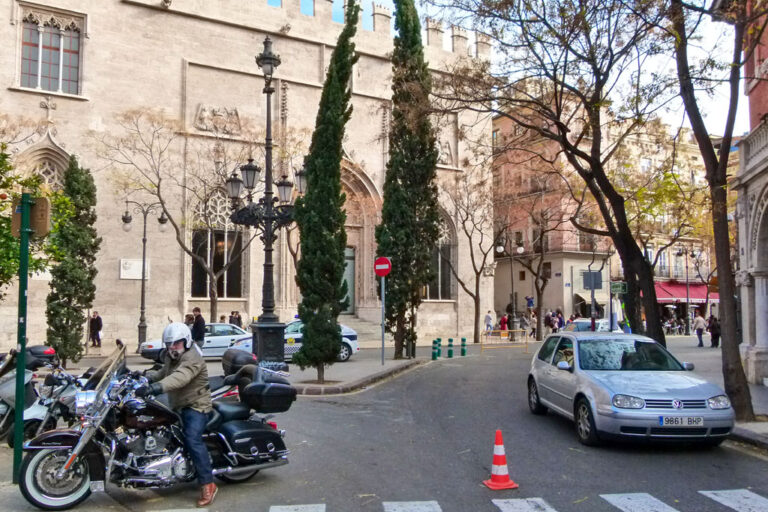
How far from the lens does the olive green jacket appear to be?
5.66m

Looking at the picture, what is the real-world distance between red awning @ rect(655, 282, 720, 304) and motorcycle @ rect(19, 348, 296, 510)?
146 ft

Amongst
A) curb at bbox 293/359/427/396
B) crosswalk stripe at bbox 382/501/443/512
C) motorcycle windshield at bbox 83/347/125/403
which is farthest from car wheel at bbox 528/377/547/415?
motorcycle windshield at bbox 83/347/125/403

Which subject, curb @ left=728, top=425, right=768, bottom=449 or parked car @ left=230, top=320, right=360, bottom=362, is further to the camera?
parked car @ left=230, top=320, right=360, bottom=362

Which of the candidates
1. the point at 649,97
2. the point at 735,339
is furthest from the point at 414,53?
the point at 735,339

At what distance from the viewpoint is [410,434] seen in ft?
29.5

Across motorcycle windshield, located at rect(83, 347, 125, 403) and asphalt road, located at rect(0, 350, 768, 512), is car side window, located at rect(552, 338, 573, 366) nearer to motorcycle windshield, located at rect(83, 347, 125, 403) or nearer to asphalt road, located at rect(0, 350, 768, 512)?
asphalt road, located at rect(0, 350, 768, 512)

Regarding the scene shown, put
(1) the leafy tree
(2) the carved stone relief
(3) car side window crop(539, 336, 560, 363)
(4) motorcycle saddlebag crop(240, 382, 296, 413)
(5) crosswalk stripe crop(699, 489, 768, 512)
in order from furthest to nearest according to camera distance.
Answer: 1. (2) the carved stone relief
2. (1) the leafy tree
3. (3) car side window crop(539, 336, 560, 363)
4. (4) motorcycle saddlebag crop(240, 382, 296, 413)
5. (5) crosswalk stripe crop(699, 489, 768, 512)

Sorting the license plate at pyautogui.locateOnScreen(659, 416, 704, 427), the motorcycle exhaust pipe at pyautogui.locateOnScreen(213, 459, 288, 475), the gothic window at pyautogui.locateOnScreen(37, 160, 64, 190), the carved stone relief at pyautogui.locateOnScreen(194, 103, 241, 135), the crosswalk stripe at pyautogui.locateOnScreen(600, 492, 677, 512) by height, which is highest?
the carved stone relief at pyautogui.locateOnScreen(194, 103, 241, 135)

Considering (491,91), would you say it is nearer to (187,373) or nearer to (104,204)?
(187,373)

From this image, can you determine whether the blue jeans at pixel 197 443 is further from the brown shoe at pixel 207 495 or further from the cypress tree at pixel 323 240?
the cypress tree at pixel 323 240

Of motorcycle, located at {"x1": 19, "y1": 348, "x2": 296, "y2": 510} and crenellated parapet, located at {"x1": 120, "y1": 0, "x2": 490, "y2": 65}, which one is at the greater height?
crenellated parapet, located at {"x1": 120, "y1": 0, "x2": 490, "y2": 65}

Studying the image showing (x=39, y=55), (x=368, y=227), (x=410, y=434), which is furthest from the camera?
(x=368, y=227)

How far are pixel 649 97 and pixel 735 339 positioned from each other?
4.17 m

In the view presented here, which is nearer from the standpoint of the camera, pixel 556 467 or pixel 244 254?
pixel 556 467
